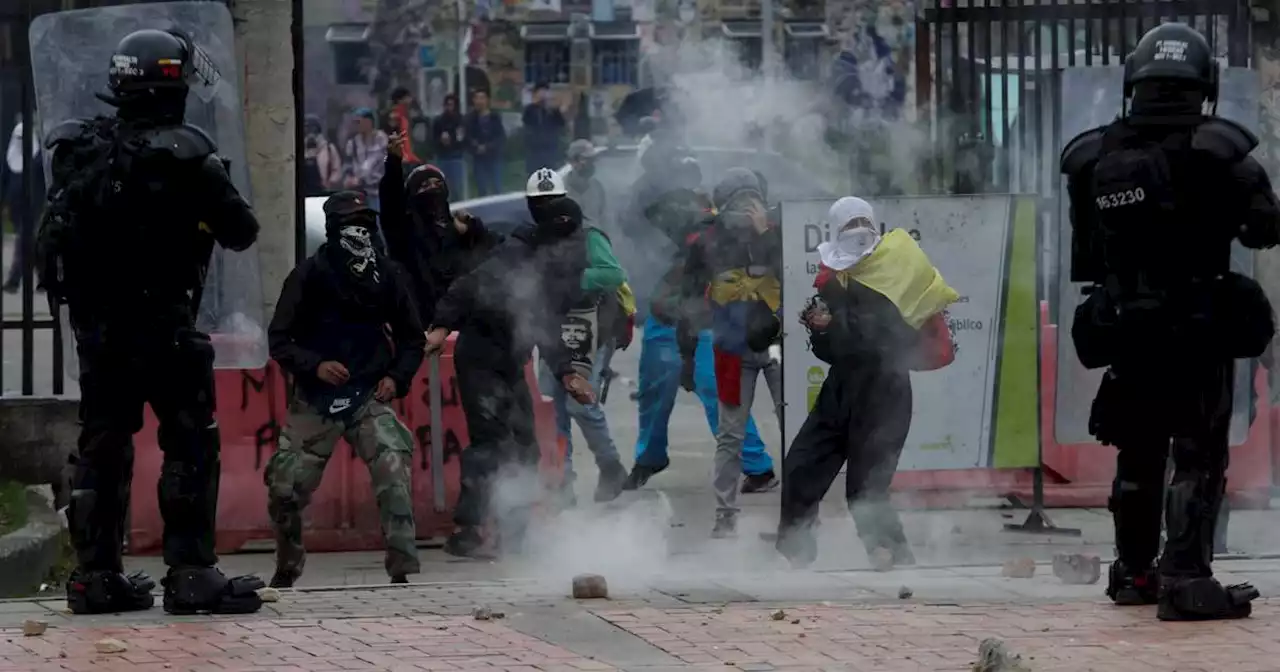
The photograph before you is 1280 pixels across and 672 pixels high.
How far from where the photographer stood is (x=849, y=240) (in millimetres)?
8922

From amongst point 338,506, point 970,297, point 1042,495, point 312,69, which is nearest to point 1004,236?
point 970,297

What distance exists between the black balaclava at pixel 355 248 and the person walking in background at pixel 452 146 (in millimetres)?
12117

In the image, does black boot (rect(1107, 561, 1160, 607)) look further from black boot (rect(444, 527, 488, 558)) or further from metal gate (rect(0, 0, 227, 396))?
metal gate (rect(0, 0, 227, 396))

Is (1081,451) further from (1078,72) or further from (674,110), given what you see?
(674,110)

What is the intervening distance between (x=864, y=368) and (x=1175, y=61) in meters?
2.30

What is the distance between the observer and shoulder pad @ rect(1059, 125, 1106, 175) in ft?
23.3

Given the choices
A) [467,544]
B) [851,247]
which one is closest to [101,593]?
[467,544]

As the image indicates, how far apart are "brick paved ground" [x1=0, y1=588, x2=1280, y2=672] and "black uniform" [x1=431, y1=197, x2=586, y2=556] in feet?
7.23

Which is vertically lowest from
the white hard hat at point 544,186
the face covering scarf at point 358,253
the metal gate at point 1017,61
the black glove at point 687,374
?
the black glove at point 687,374

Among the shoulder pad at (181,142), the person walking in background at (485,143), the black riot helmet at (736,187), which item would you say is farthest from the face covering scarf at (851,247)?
the person walking in background at (485,143)

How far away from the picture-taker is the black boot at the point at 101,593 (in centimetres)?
722

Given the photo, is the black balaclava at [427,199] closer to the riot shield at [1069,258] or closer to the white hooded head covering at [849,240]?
the white hooded head covering at [849,240]

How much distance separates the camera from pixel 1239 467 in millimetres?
10445

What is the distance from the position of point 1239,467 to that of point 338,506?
4076mm
